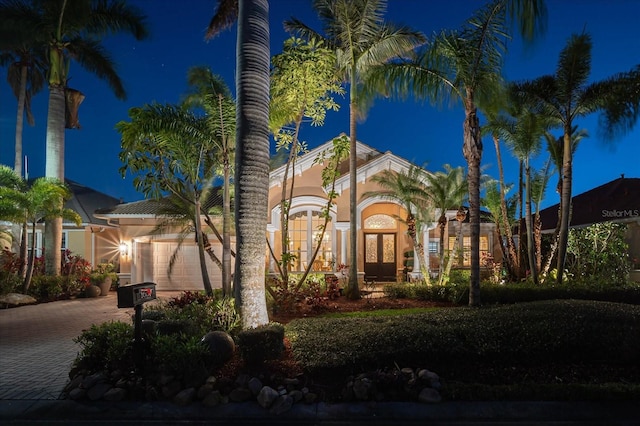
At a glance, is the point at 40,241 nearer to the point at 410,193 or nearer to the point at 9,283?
the point at 9,283

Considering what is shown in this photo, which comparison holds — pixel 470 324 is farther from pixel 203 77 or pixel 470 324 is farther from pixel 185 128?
pixel 203 77

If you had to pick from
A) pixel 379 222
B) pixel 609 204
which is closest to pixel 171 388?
pixel 379 222

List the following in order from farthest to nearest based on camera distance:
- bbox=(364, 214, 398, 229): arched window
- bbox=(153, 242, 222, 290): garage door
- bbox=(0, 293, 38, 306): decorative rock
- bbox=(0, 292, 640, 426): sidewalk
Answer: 1. bbox=(364, 214, 398, 229): arched window
2. bbox=(153, 242, 222, 290): garage door
3. bbox=(0, 293, 38, 306): decorative rock
4. bbox=(0, 292, 640, 426): sidewalk

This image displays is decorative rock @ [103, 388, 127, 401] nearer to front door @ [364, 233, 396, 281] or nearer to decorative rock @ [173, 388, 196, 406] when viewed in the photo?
decorative rock @ [173, 388, 196, 406]

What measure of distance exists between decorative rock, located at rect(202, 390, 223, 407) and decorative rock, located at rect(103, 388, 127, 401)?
3.23 feet

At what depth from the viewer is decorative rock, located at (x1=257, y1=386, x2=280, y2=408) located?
4.50m

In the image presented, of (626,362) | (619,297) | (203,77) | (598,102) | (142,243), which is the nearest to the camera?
(626,362)

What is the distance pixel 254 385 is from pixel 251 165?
3397 mm

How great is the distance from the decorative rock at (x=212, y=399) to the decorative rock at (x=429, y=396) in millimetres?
2322

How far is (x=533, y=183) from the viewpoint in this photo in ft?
48.9

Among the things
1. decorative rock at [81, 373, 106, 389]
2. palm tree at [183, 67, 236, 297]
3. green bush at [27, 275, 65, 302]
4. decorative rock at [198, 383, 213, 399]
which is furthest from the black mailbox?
green bush at [27, 275, 65, 302]

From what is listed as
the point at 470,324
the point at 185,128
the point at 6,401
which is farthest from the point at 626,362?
the point at 185,128

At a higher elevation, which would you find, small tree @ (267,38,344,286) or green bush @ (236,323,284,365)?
small tree @ (267,38,344,286)

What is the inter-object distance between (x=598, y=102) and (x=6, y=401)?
1420cm
